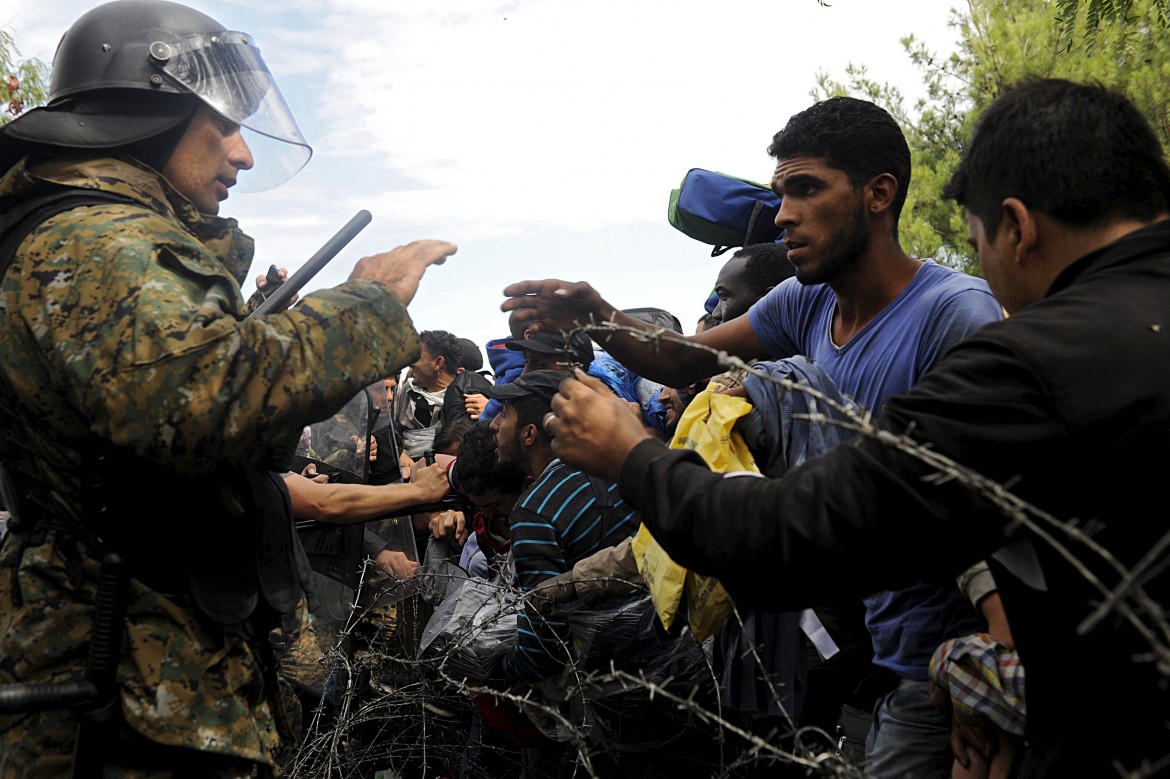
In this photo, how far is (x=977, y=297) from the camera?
258 cm

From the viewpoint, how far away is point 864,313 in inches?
114

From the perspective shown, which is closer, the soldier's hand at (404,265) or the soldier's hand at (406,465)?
the soldier's hand at (404,265)

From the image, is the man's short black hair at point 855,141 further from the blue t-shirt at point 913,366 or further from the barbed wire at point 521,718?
the barbed wire at point 521,718

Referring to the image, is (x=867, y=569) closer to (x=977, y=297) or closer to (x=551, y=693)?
(x=977, y=297)

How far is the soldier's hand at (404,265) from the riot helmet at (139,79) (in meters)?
0.53

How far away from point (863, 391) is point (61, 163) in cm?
209

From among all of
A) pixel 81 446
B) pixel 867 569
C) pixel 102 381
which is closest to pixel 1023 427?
pixel 867 569

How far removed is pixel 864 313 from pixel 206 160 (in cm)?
186

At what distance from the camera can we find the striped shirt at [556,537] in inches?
141

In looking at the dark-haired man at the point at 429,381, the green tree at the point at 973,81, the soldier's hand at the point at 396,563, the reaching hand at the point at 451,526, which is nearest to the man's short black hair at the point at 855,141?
the reaching hand at the point at 451,526

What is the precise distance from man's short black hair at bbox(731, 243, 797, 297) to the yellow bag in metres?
A: 1.69

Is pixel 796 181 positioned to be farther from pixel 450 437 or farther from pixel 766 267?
pixel 450 437

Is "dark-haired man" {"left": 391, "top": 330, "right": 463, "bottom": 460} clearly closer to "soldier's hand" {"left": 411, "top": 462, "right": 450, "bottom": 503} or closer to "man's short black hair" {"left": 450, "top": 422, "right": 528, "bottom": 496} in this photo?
"soldier's hand" {"left": 411, "top": 462, "right": 450, "bottom": 503}

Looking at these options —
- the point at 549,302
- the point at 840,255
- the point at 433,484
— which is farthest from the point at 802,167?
the point at 433,484
